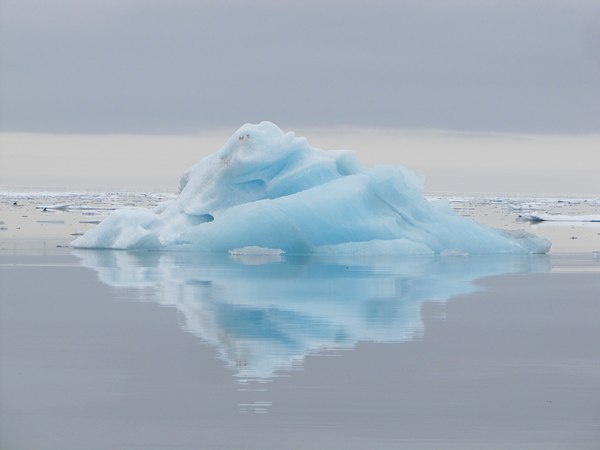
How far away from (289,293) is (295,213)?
547 cm

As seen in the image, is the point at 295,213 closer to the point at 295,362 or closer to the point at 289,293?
the point at 289,293

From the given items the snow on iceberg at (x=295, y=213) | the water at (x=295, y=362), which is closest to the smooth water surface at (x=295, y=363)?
the water at (x=295, y=362)

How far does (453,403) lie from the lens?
18.7ft

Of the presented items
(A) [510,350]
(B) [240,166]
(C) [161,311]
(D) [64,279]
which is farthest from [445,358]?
(B) [240,166]

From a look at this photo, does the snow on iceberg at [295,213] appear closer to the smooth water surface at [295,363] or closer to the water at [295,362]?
the water at [295,362]

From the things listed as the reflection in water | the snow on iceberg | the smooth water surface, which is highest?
the snow on iceberg

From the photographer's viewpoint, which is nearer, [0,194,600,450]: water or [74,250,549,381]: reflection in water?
[0,194,600,450]: water

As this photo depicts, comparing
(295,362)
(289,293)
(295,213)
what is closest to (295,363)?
(295,362)

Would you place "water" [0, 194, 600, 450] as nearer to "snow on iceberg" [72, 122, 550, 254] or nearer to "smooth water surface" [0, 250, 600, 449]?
"smooth water surface" [0, 250, 600, 449]

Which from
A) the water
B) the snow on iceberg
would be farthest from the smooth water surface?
the snow on iceberg

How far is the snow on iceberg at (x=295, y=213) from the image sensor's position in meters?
16.4

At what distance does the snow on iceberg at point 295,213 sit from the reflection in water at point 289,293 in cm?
55

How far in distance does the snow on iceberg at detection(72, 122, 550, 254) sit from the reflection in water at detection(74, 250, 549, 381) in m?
0.55

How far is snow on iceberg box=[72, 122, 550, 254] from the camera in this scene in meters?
16.4
